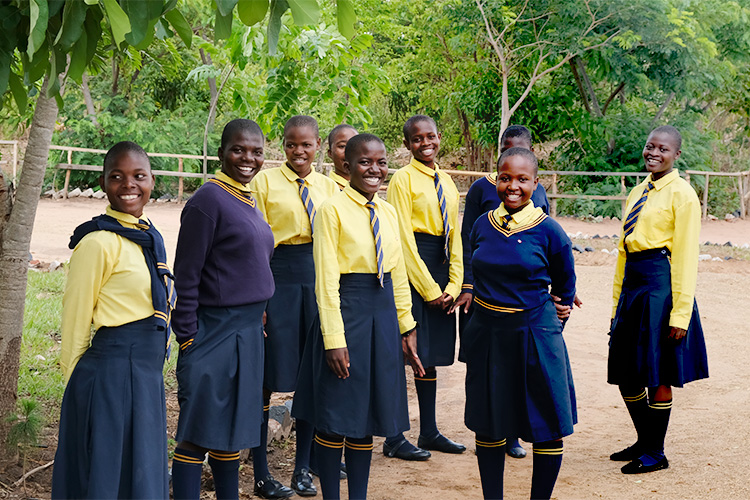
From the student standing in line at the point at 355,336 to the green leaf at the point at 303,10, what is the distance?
159cm

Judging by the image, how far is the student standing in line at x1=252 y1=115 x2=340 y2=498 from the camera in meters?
4.29

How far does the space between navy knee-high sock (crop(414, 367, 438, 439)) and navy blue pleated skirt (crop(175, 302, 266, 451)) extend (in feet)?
5.54

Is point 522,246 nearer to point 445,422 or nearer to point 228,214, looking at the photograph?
point 228,214

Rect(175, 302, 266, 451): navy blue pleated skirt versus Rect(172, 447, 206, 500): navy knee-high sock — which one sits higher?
Rect(175, 302, 266, 451): navy blue pleated skirt

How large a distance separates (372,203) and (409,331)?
0.66 m

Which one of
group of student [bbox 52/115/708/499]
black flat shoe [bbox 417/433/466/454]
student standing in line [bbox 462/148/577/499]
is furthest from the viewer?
black flat shoe [bbox 417/433/466/454]

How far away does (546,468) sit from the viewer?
12.3ft

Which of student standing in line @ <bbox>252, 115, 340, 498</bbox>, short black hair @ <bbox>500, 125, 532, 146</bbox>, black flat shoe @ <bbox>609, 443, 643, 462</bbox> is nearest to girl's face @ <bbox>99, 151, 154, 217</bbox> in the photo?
student standing in line @ <bbox>252, 115, 340, 498</bbox>

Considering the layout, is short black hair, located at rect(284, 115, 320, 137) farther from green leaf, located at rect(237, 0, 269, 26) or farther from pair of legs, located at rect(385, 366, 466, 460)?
green leaf, located at rect(237, 0, 269, 26)

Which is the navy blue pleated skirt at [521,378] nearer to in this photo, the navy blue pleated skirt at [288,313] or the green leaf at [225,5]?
the navy blue pleated skirt at [288,313]

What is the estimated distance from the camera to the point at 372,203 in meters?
3.87

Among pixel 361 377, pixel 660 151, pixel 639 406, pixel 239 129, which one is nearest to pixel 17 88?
pixel 239 129

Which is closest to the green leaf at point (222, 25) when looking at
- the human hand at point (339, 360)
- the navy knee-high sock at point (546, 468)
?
the human hand at point (339, 360)

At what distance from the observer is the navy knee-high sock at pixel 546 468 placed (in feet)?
12.3
